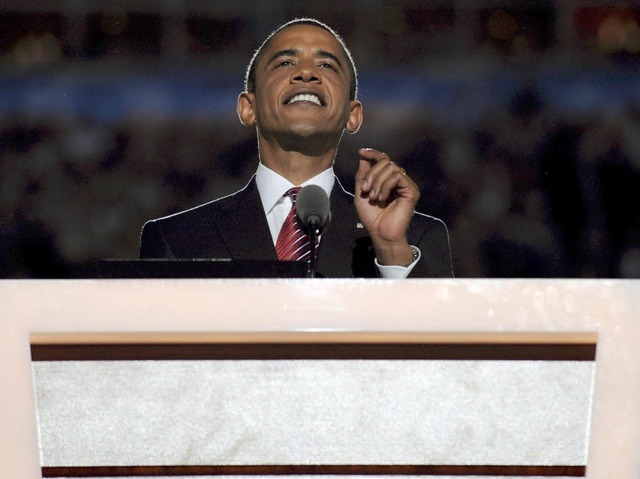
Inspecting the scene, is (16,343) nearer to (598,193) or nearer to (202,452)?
(202,452)

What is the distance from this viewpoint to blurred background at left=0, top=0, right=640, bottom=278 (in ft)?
4.14

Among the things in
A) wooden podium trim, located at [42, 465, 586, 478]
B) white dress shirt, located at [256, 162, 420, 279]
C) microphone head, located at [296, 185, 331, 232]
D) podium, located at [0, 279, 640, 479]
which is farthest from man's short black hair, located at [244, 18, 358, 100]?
wooden podium trim, located at [42, 465, 586, 478]

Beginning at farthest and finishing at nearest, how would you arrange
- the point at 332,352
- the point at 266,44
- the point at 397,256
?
1. the point at 266,44
2. the point at 397,256
3. the point at 332,352

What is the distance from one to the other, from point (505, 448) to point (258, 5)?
100 centimetres

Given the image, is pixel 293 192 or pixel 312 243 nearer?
pixel 312 243

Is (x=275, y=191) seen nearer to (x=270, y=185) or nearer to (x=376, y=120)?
(x=270, y=185)

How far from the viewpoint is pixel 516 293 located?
837mm

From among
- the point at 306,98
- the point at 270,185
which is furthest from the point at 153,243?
the point at 306,98

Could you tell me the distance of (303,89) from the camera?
1.32 meters

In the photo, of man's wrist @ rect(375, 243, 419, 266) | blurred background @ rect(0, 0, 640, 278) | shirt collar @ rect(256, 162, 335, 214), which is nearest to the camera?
man's wrist @ rect(375, 243, 419, 266)

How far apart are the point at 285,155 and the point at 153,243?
367 millimetres

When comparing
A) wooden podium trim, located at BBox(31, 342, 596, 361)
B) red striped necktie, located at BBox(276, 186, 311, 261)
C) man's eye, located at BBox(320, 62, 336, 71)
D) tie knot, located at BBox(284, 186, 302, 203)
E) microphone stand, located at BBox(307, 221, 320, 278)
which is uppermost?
man's eye, located at BBox(320, 62, 336, 71)

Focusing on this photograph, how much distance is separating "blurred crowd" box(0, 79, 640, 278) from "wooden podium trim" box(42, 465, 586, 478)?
22.4 inches

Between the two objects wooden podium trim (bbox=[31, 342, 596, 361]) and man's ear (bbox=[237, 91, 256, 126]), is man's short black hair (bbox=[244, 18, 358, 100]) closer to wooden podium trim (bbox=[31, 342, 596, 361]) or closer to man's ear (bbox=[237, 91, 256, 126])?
man's ear (bbox=[237, 91, 256, 126])
